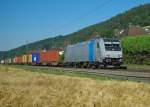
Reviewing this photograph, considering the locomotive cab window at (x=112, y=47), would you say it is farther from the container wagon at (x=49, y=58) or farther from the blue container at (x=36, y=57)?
the blue container at (x=36, y=57)

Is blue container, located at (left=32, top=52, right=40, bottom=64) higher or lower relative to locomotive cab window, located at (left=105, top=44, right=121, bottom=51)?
higher

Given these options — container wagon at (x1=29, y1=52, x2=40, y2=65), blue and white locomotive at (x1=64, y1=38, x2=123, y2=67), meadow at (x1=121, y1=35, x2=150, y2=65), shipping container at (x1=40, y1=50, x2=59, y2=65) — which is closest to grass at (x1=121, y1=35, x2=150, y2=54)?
meadow at (x1=121, y1=35, x2=150, y2=65)

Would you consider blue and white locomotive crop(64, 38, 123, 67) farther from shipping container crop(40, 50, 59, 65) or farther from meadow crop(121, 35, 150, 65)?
shipping container crop(40, 50, 59, 65)

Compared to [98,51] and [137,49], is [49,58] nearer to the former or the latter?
[137,49]

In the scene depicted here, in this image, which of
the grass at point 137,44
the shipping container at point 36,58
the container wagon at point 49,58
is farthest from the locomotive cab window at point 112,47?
the shipping container at point 36,58

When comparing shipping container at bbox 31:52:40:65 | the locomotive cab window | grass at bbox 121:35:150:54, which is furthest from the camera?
shipping container at bbox 31:52:40:65

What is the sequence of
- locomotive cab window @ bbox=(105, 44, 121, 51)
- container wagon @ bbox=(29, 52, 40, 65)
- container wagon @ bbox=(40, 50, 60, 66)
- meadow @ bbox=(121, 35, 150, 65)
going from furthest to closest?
container wagon @ bbox=(29, 52, 40, 65)
container wagon @ bbox=(40, 50, 60, 66)
meadow @ bbox=(121, 35, 150, 65)
locomotive cab window @ bbox=(105, 44, 121, 51)

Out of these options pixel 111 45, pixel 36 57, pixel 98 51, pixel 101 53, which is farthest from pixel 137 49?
pixel 36 57

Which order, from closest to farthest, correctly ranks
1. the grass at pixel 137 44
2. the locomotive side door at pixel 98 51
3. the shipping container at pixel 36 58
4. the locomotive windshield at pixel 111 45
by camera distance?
the locomotive windshield at pixel 111 45, the locomotive side door at pixel 98 51, the grass at pixel 137 44, the shipping container at pixel 36 58

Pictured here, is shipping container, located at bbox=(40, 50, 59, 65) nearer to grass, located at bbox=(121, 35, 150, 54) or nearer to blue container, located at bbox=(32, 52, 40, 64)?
blue container, located at bbox=(32, 52, 40, 64)

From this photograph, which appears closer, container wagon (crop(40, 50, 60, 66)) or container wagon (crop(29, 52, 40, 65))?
container wagon (crop(40, 50, 60, 66))

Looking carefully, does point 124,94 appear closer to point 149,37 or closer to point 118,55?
point 118,55

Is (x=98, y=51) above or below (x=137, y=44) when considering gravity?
below

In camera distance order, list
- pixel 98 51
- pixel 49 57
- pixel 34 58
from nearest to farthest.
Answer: pixel 98 51 → pixel 49 57 → pixel 34 58
